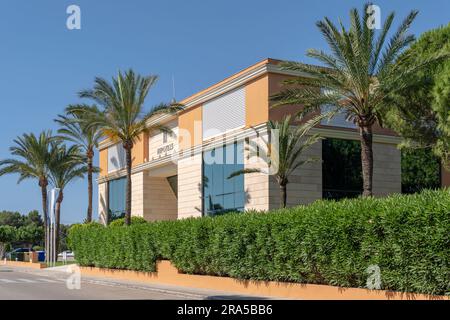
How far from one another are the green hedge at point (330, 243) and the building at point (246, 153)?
705 centimetres

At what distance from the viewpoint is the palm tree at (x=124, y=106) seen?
3384cm

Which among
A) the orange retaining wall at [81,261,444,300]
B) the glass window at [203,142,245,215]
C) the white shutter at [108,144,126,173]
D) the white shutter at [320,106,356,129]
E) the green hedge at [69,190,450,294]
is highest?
the white shutter at [320,106,356,129]

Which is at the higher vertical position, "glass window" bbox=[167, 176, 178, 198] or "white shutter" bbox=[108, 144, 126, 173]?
"white shutter" bbox=[108, 144, 126, 173]

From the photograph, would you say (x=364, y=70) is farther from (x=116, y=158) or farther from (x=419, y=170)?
(x=116, y=158)

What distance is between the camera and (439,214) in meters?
14.4

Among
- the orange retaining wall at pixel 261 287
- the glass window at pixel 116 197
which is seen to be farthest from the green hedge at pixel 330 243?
the glass window at pixel 116 197

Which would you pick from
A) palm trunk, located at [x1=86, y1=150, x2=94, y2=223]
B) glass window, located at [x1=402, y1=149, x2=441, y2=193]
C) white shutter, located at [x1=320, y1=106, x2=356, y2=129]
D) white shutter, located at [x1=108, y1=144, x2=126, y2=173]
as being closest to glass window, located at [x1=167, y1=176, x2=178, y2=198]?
white shutter, located at [x1=108, y1=144, x2=126, y2=173]

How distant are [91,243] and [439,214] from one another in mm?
24998

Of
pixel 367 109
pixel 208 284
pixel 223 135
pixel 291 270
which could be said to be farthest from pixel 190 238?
pixel 223 135

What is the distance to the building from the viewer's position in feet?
103

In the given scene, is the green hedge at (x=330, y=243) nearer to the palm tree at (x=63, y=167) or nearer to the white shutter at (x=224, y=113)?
the white shutter at (x=224, y=113)

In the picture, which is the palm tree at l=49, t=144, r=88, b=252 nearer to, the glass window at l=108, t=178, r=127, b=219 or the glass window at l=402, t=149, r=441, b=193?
the glass window at l=108, t=178, r=127, b=219

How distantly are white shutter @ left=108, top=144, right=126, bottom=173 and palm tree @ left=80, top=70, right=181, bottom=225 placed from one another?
15.0 meters
